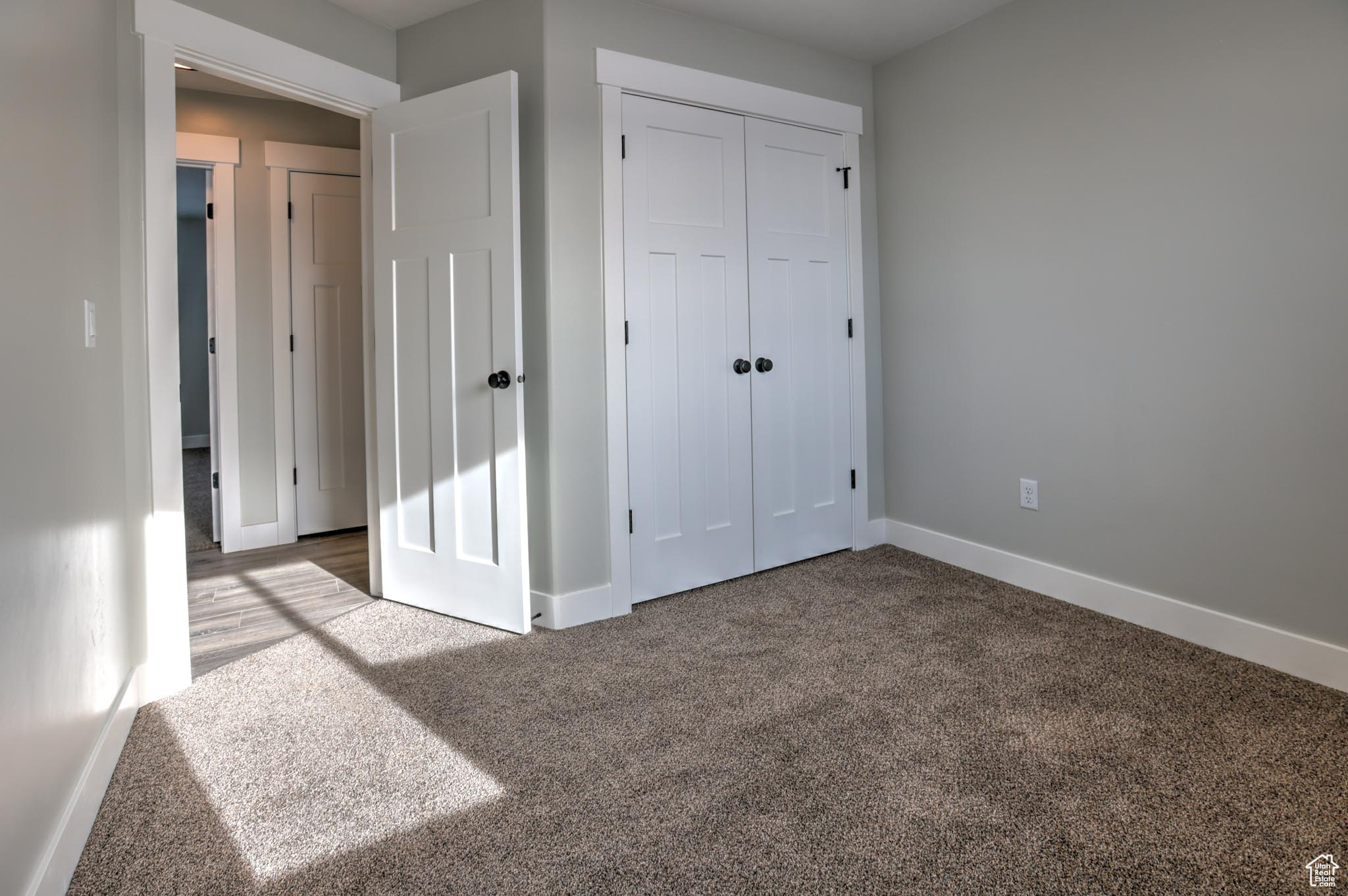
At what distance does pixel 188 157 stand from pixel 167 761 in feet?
10.8

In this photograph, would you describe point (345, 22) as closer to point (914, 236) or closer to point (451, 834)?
point (914, 236)

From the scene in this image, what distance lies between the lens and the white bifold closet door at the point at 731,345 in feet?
9.84

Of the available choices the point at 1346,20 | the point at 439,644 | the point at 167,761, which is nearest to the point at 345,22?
the point at 439,644

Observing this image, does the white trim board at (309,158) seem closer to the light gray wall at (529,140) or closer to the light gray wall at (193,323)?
the light gray wall at (529,140)

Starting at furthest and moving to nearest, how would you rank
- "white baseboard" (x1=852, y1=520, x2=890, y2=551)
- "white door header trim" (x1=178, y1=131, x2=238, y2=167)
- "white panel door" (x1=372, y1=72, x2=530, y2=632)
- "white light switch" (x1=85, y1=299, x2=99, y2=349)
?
"white door header trim" (x1=178, y1=131, x2=238, y2=167) < "white baseboard" (x1=852, y1=520, x2=890, y2=551) < "white panel door" (x1=372, y1=72, x2=530, y2=632) < "white light switch" (x1=85, y1=299, x2=99, y2=349)

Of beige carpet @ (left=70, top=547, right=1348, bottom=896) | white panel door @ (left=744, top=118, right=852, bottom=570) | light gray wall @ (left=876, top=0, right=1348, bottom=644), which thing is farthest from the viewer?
white panel door @ (left=744, top=118, right=852, bottom=570)

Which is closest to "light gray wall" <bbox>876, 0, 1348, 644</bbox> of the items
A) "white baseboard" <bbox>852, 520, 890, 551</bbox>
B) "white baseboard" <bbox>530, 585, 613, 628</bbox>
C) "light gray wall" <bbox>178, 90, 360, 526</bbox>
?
"white baseboard" <bbox>852, 520, 890, 551</bbox>

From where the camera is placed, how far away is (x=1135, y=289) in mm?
2639

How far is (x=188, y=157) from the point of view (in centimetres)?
387

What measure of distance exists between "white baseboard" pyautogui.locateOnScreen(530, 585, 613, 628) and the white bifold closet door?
16cm

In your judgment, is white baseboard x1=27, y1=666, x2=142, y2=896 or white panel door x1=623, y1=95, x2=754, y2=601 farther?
white panel door x1=623, y1=95, x2=754, y2=601

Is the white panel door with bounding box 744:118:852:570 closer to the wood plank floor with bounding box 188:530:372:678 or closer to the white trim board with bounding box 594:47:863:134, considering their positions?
the white trim board with bounding box 594:47:863:134

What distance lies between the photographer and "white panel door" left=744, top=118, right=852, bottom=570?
330 cm

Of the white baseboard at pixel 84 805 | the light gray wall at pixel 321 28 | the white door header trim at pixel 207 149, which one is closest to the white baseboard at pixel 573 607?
the white baseboard at pixel 84 805
